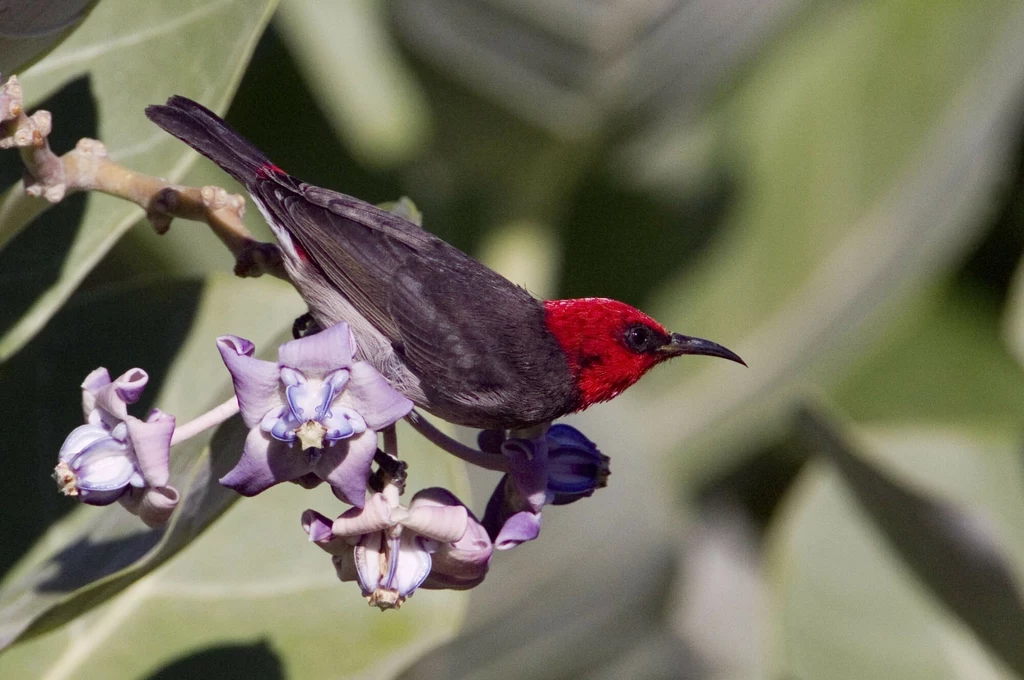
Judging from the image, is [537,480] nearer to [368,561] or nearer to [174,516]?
[368,561]

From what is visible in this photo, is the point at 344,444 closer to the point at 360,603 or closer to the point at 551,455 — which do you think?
the point at 551,455

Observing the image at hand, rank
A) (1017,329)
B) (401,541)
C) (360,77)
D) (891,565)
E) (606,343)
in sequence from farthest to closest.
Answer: (360,77)
(891,565)
(1017,329)
(606,343)
(401,541)

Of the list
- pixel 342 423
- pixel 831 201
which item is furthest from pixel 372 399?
pixel 831 201

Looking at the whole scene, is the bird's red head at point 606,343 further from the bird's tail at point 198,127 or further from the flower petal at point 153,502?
the flower petal at point 153,502

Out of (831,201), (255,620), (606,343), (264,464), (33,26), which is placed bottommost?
(255,620)

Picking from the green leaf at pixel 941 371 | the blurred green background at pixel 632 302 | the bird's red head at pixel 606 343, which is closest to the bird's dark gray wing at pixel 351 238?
the blurred green background at pixel 632 302

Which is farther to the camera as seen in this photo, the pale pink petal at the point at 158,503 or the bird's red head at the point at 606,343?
the bird's red head at the point at 606,343
